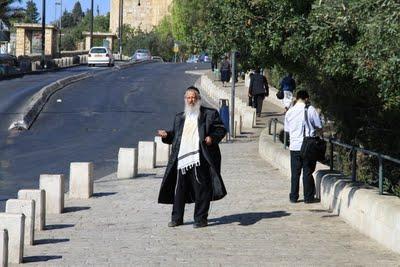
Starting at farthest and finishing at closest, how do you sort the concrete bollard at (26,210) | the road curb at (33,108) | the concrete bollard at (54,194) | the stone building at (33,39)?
the stone building at (33,39), the road curb at (33,108), the concrete bollard at (54,194), the concrete bollard at (26,210)

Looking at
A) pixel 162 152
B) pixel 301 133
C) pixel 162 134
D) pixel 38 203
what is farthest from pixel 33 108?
pixel 162 134

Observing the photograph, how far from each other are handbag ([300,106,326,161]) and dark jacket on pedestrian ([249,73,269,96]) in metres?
17.3

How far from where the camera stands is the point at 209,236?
1070cm

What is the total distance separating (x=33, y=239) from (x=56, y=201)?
2491 millimetres

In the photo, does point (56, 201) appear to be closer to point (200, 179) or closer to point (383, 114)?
point (200, 179)

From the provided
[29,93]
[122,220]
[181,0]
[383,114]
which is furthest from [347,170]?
[181,0]

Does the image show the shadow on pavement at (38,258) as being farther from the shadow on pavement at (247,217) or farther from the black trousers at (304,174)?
the black trousers at (304,174)

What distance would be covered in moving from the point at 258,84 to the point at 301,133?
17535mm

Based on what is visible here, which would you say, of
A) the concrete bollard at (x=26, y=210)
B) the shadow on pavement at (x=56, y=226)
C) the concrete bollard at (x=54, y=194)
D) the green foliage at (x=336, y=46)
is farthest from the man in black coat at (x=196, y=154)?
the concrete bollard at (x=54, y=194)

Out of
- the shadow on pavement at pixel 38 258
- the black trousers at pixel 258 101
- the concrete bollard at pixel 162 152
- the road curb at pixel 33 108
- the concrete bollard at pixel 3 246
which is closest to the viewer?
the concrete bollard at pixel 3 246

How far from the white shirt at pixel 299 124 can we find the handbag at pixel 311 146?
5cm

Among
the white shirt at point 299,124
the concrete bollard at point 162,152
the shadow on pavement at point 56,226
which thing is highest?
the white shirt at point 299,124

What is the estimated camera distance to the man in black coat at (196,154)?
10.9 m

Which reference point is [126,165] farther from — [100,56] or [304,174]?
[100,56]
